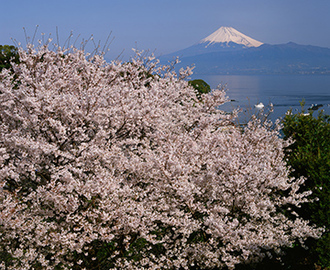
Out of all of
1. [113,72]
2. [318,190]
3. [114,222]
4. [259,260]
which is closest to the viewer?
[114,222]

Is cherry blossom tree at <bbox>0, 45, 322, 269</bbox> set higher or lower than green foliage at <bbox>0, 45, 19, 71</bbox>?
lower

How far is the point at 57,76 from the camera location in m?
8.73

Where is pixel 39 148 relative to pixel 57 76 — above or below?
below

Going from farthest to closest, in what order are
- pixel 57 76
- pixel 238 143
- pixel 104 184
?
pixel 57 76, pixel 238 143, pixel 104 184

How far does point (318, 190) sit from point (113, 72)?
7.12 m

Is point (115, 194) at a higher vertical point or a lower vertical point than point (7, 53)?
lower

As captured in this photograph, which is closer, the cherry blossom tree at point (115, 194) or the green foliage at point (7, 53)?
the cherry blossom tree at point (115, 194)

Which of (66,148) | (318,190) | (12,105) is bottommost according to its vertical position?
(318,190)

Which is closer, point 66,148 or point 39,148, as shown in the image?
point 39,148

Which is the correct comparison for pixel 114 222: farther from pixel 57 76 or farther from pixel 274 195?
pixel 57 76

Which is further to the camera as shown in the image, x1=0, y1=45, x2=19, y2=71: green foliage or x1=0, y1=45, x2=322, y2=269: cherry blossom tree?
x1=0, y1=45, x2=19, y2=71: green foliage

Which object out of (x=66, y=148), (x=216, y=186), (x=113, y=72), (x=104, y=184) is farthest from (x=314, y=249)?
(x=113, y=72)

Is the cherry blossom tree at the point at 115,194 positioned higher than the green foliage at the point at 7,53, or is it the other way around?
the green foliage at the point at 7,53

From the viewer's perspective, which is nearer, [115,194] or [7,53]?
[115,194]
